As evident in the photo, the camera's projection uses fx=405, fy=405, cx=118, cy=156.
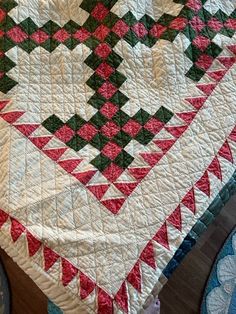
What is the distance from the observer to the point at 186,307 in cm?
147

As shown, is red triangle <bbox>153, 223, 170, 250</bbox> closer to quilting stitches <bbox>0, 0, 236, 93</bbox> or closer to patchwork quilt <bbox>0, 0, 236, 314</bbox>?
patchwork quilt <bbox>0, 0, 236, 314</bbox>

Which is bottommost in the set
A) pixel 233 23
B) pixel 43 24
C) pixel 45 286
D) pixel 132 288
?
pixel 45 286

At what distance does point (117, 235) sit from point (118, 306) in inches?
6.4

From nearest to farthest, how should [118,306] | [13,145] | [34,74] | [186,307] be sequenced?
[118,306] → [13,145] → [34,74] → [186,307]

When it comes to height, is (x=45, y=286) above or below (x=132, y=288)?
below

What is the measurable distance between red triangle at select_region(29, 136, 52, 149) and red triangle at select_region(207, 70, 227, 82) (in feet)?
1.70

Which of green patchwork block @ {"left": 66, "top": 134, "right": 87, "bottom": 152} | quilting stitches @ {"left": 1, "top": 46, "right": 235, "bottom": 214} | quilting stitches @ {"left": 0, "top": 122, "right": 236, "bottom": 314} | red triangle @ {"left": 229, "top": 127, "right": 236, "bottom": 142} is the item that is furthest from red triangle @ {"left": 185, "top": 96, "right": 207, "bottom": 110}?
green patchwork block @ {"left": 66, "top": 134, "right": 87, "bottom": 152}

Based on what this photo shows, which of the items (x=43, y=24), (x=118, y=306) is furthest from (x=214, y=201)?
(x=43, y=24)

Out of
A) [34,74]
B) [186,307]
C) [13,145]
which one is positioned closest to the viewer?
[13,145]

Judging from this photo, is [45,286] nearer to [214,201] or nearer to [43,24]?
[214,201]

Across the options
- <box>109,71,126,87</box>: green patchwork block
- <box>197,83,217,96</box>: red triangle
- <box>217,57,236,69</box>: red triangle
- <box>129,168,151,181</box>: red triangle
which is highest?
<box>217,57,236,69</box>: red triangle

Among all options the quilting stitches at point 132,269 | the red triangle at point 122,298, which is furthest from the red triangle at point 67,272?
the red triangle at point 122,298

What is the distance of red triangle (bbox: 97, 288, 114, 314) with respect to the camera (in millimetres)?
917

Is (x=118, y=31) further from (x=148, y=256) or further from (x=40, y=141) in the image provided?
(x=148, y=256)
